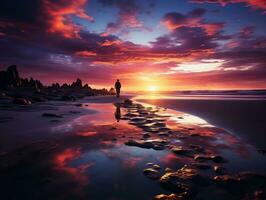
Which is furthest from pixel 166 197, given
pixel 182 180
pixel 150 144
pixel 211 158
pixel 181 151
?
pixel 150 144

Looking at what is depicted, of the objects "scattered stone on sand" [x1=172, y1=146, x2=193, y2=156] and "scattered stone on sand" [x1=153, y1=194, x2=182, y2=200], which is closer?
"scattered stone on sand" [x1=153, y1=194, x2=182, y2=200]

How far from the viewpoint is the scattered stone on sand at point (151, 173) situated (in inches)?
146

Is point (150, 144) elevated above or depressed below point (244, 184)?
above

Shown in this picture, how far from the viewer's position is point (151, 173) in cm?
383

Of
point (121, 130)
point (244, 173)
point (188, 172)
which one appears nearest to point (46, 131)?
point (121, 130)

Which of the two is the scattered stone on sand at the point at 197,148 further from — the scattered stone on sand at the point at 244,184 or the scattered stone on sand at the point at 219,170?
the scattered stone on sand at the point at 244,184

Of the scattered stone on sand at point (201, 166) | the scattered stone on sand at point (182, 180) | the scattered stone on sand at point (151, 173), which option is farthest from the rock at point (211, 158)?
the scattered stone on sand at point (151, 173)

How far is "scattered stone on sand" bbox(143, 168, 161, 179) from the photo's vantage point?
146 inches

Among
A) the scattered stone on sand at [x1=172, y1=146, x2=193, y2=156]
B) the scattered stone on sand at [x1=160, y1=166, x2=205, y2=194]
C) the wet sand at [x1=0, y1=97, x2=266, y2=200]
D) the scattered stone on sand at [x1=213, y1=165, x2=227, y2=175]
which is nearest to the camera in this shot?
the wet sand at [x1=0, y1=97, x2=266, y2=200]

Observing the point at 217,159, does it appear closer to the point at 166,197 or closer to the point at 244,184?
the point at 244,184

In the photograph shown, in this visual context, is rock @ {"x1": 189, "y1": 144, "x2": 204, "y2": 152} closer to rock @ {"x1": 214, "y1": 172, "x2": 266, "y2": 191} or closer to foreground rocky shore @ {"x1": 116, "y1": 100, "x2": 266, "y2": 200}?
foreground rocky shore @ {"x1": 116, "y1": 100, "x2": 266, "y2": 200}

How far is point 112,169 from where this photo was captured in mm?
4008

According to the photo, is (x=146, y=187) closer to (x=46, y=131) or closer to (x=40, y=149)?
(x=40, y=149)

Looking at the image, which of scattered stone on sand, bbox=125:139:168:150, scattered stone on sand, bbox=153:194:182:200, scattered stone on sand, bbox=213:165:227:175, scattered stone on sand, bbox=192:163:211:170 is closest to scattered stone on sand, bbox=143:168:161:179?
scattered stone on sand, bbox=153:194:182:200
